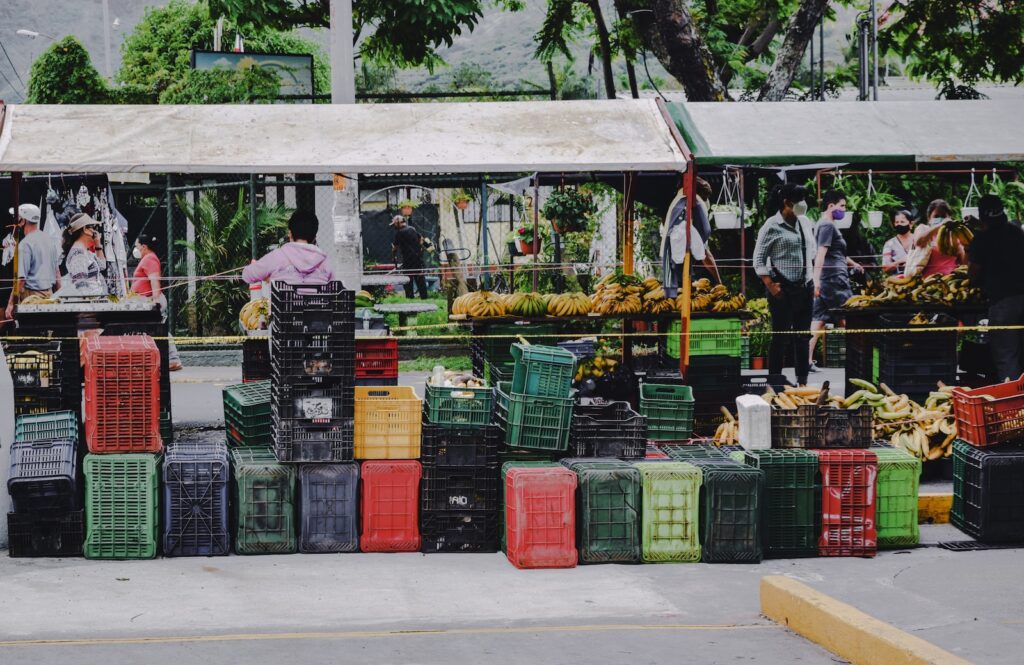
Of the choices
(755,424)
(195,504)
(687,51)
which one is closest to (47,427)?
(195,504)

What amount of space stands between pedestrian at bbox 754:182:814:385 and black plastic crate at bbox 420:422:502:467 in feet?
19.5

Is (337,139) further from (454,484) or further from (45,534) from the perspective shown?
(45,534)

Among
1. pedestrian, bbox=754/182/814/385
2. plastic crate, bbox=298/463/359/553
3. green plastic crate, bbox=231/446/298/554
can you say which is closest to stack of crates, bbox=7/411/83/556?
green plastic crate, bbox=231/446/298/554

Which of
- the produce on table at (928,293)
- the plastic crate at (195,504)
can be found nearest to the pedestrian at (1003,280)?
the produce on table at (928,293)

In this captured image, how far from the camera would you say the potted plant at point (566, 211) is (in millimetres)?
22141

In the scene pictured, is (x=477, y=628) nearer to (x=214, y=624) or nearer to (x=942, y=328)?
(x=214, y=624)

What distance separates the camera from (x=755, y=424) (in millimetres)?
9852

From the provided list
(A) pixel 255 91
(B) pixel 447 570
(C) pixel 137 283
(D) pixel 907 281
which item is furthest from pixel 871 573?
(A) pixel 255 91

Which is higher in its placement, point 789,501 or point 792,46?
point 792,46

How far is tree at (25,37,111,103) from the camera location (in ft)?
97.7

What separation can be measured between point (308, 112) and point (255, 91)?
12.8 m

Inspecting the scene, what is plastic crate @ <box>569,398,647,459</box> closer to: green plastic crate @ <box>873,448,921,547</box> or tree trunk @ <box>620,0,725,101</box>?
green plastic crate @ <box>873,448,921,547</box>

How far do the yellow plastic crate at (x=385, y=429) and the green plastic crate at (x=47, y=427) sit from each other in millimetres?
2035

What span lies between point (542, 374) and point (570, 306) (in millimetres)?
3662
